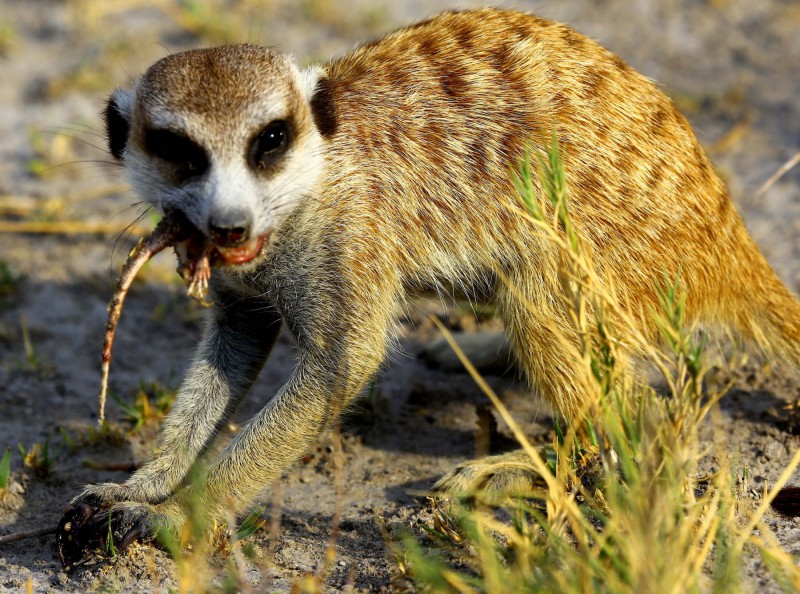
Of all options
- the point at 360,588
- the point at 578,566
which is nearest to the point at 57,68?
the point at 360,588

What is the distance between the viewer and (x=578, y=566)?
2.22 meters

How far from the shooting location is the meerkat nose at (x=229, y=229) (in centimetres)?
286

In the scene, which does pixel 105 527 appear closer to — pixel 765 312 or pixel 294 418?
pixel 294 418

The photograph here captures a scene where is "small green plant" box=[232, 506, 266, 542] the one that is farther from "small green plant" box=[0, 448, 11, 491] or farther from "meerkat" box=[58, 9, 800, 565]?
"small green plant" box=[0, 448, 11, 491]

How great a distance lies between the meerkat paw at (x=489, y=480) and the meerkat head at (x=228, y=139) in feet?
3.52

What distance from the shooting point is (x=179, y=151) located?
3.17 meters

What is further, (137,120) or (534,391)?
(534,391)

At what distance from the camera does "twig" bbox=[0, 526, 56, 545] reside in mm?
3293

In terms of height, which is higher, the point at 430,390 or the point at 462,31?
the point at 462,31

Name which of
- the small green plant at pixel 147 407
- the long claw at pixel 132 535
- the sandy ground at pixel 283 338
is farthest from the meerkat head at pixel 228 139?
the small green plant at pixel 147 407

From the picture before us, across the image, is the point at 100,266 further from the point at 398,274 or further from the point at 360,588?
the point at 360,588

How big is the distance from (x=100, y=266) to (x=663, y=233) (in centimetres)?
310

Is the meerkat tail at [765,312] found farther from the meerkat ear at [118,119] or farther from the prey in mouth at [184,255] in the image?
the meerkat ear at [118,119]

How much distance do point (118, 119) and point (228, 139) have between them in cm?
64
